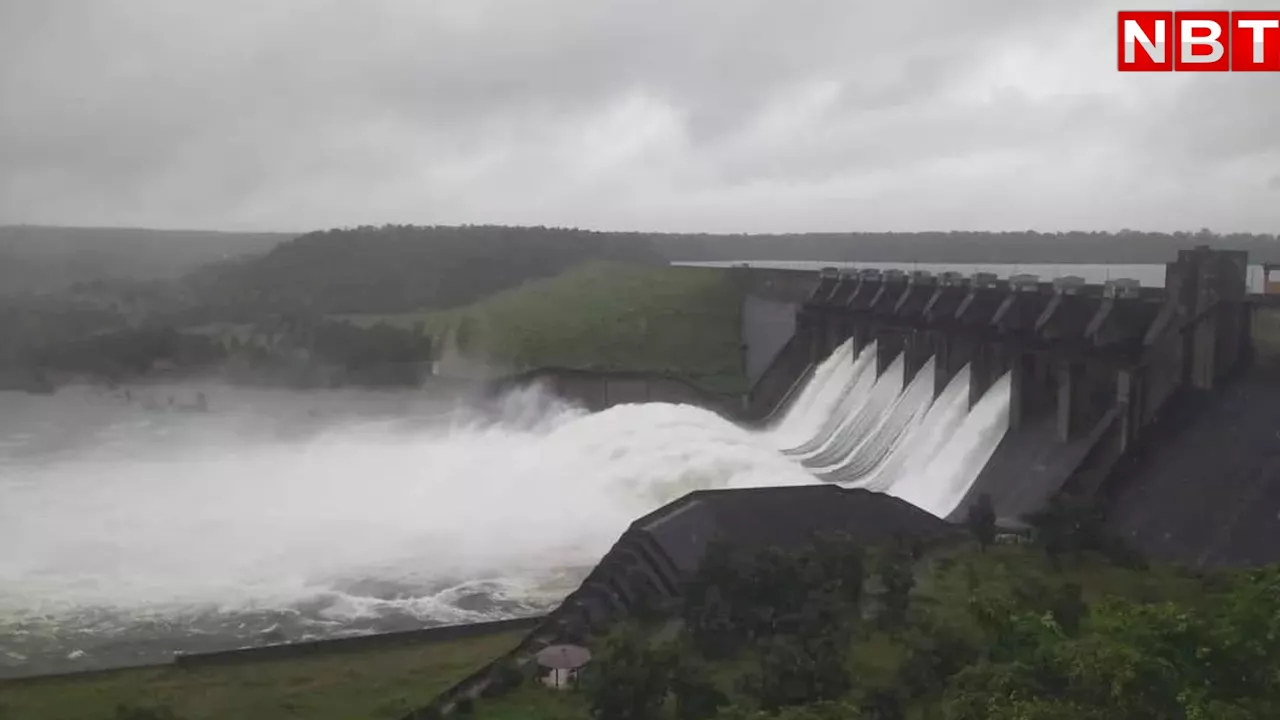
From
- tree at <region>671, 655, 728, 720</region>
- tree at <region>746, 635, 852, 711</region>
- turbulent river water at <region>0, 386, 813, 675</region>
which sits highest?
tree at <region>746, 635, 852, 711</region>

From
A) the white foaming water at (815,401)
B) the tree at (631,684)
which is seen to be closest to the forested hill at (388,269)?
the white foaming water at (815,401)

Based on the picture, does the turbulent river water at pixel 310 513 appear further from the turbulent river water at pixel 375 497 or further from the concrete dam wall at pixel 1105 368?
the concrete dam wall at pixel 1105 368

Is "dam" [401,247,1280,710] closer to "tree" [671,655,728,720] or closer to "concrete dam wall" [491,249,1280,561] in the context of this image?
"concrete dam wall" [491,249,1280,561]

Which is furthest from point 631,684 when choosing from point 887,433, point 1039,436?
point 887,433

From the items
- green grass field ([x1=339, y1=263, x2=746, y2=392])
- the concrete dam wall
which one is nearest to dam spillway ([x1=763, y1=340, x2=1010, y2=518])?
the concrete dam wall

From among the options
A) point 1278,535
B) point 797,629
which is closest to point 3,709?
point 797,629
